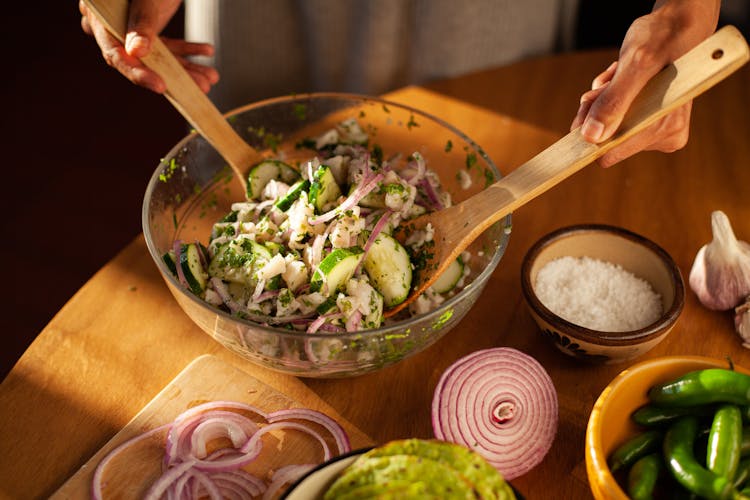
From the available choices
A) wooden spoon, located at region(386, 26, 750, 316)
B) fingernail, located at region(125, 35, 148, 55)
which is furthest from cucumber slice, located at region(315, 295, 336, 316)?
fingernail, located at region(125, 35, 148, 55)

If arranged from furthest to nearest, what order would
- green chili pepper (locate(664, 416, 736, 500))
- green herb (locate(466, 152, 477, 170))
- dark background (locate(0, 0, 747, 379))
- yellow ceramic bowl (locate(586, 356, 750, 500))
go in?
dark background (locate(0, 0, 747, 379)), green herb (locate(466, 152, 477, 170)), yellow ceramic bowl (locate(586, 356, 750, 500)), green chili pepper (locate(664, 416, 736, 500))

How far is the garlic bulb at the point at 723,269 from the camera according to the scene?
4.78ft

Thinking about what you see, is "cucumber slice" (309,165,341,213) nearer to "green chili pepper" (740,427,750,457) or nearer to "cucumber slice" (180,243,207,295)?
"cucumber slice" (180,243,207,295)

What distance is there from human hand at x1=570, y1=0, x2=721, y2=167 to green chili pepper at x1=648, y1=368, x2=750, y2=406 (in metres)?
0.44

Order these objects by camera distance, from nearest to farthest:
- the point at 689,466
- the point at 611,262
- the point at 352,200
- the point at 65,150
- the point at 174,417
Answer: the point at 689,466 < the point at 174,417 < the point at 352,200 < the point at 611,262 < the point at 65,150

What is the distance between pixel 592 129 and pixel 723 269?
50 centimetres

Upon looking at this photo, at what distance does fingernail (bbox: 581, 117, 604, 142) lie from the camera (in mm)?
1215

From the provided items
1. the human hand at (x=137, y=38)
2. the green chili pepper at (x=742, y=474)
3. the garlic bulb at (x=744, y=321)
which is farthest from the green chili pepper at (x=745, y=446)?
the human hand at (x=137, y=38)

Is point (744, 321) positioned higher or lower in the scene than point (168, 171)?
lower

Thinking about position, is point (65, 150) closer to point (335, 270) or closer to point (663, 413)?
point (335, 270)

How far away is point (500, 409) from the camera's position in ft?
4.11

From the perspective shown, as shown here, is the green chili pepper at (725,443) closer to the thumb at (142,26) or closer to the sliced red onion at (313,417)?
the sliced red onion at (313,417)

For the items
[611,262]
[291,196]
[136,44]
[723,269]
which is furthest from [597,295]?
[136,44]

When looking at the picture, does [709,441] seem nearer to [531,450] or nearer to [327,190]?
[531,450]
